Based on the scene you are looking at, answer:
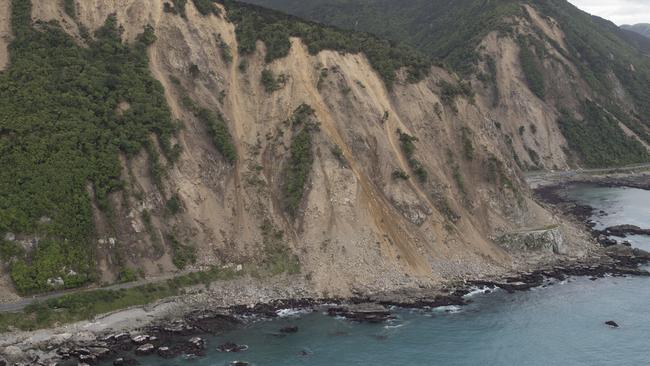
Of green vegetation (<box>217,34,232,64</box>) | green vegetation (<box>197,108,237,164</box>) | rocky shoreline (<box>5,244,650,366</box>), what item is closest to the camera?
rocky shoreline (<box>5,244,650,366</box>)

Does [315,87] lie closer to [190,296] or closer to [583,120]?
[190,296]

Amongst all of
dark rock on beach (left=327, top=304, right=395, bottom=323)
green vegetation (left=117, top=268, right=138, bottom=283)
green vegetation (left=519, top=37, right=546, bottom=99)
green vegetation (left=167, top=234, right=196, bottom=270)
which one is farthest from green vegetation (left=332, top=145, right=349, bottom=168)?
green vegetation (left=519, top=37, right=546, bottom=99)

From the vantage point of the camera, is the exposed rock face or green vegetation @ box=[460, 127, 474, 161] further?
green vegetation @ box=[460, 127, 474, 161]

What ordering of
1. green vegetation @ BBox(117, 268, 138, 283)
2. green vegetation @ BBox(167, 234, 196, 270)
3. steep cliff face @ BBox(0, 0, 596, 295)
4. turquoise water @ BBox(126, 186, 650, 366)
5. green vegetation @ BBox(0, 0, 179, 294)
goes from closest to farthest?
turquoise water @ BBox(126, 186, 650, 366)
green vegetation @ BBox(0, 0, 179, 294)
green vegetation @ BBox(117, 268, 138, 283)
green vegetation @ BBox(167, 234, 196, 270)
steep cliff face @ BBox(0, 0, 596, 295)

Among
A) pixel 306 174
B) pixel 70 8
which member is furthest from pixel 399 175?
pixel 70 8

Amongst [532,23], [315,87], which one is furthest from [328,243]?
[532,23]

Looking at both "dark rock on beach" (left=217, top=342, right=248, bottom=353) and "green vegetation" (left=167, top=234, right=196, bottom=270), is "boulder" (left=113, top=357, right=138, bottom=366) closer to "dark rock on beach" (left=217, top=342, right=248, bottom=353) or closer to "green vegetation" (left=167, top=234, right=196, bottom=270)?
"dark rock on beach" (left=217, top=342, right=248, bottom=353)
